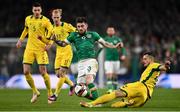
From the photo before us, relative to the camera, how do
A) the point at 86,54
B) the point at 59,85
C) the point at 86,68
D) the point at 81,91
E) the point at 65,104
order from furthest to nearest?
the point at 59,85 < the point at 65,104 < the point at 86,54 < the point at 86,68 < the point at 81,91

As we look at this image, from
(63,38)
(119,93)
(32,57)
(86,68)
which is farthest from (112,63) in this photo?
(119,93)

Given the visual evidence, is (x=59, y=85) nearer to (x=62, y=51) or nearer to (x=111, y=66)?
(x=62, y=51)

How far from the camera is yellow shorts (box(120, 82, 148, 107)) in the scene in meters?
18.7

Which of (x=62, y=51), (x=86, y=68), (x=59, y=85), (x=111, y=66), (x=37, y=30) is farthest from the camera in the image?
(x=111, y=66)

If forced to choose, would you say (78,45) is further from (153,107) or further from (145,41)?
(145,41)

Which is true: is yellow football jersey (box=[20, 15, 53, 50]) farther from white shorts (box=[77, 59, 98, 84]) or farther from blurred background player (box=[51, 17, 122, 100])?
white shorts (box=[77, 59, 98, 84])

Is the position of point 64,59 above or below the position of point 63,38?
below

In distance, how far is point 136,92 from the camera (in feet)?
61.4

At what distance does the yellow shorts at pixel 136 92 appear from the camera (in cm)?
1867

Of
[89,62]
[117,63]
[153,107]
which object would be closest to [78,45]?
[89,62]

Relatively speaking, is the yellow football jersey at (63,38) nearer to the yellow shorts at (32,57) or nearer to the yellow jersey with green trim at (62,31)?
the yellow jersey with green trim at (62,31)

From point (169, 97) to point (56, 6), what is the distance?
57.4ft

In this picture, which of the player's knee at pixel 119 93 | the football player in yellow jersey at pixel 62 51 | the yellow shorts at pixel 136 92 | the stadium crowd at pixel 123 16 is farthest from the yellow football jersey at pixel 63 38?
the stadium crowd at pixel 123 16

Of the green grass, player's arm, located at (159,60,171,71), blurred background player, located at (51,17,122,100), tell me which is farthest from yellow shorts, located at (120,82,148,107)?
blurred background player, located at (51,17,122,100)
